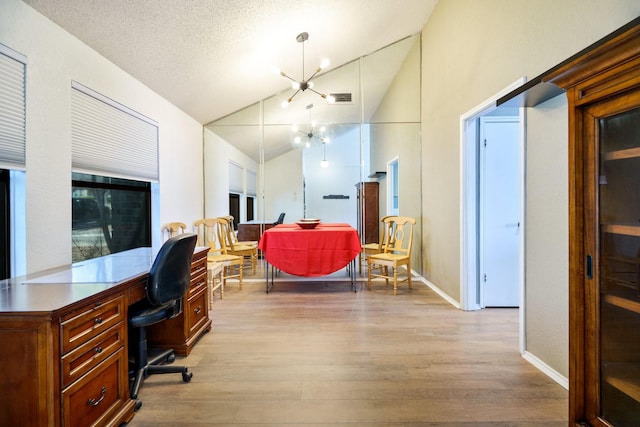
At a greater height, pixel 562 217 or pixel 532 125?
pixel 532 125

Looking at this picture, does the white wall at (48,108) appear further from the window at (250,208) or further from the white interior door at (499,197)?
the white interior door at (499,197)

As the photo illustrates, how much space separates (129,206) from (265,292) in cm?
202

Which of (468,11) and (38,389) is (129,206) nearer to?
(38,389)

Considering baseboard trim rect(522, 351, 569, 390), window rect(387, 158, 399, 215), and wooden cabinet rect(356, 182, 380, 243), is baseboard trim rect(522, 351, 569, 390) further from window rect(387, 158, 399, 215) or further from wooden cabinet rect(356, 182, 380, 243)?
window rect(387, 158, 399, 215)

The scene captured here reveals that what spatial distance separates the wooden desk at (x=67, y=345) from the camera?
4.14ft

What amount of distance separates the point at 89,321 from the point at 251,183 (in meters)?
4.51

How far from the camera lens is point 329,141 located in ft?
17.5

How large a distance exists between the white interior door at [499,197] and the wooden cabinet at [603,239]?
2.21m

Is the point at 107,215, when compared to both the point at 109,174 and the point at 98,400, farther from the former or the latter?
the point at 98,400

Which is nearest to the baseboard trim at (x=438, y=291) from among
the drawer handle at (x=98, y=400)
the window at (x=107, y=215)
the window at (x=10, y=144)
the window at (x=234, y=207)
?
the drawer handle at (x=98, y=400)

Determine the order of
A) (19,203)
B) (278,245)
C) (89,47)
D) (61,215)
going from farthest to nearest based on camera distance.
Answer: (278,245), (89,47), (61,215), (19,203)

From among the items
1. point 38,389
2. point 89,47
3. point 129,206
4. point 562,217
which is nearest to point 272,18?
point 89,47

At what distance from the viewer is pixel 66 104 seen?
2322 mm

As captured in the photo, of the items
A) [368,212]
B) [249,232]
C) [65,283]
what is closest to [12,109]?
[65,283]
